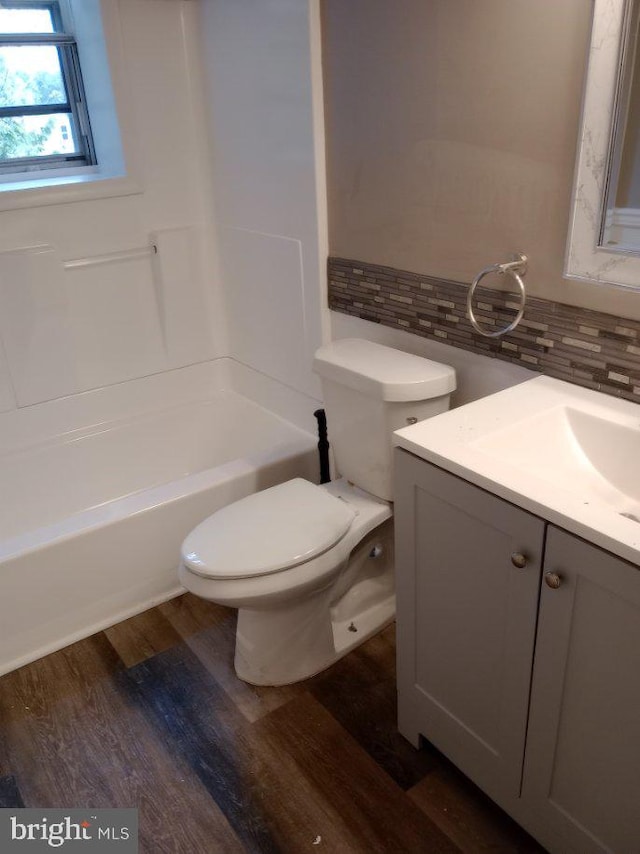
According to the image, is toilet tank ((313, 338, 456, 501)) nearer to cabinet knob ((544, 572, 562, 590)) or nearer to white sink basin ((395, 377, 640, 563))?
white sink basin ((395, 377, 640, 563))

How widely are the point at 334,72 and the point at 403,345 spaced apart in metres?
0.77

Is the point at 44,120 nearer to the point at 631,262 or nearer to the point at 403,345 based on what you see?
the point at 403,345

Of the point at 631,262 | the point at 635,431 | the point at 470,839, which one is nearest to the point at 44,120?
the point at 631,262

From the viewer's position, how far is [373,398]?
5.80 ft

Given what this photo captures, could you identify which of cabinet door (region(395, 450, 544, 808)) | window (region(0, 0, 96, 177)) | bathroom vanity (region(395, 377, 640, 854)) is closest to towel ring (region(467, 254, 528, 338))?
bathroom vanity (region(395, 377, 640, 854))

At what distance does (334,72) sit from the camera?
193 cm

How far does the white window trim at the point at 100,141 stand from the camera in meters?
2.32

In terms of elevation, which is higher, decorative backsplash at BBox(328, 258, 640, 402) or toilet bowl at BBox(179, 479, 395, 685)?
decorative backsplash at BBox(328, 258, 640, 402)

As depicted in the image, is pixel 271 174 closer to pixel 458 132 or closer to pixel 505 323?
pixel 458 132

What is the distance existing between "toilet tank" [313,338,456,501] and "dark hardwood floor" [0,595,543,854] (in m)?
0.53

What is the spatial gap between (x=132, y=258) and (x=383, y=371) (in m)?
1.30

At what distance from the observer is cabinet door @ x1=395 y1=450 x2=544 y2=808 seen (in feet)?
4.02

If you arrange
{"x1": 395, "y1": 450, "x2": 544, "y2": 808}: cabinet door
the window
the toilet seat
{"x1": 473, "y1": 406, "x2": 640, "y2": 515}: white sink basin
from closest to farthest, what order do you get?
1. {"x1": 395, "y1": 450, "x2": 544, "y2": 808}: cabinet door
2. {"x1": 473, "y1": 406, "x2": 640, "y2": 515}: white sink basin
3. the toilet seat
4. the window

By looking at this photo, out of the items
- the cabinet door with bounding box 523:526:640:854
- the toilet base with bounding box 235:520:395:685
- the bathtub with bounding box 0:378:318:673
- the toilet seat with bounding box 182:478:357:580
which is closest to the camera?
the cabinet door with bounding box 523:526:640:854
